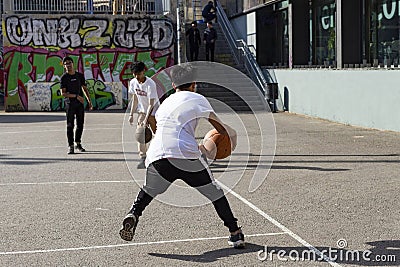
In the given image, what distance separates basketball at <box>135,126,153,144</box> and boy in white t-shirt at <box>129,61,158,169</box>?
8cm

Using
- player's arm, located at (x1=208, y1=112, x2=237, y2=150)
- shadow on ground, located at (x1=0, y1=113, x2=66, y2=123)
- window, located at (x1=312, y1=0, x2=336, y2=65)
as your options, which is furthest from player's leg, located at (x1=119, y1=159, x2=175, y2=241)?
shadow on ground, located at (x1=0, y1=113, x2=66, y2=123)

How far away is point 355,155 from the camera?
1303 centimetres

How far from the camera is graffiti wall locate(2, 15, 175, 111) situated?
27.6 meters

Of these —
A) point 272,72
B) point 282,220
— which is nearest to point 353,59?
point 272,72

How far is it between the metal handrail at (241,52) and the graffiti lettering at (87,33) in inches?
109

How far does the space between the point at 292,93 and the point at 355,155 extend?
11.1 metres

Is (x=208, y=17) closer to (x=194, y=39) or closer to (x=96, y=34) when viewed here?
(x=194, y=39)

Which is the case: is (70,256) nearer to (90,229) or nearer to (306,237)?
(90,229)

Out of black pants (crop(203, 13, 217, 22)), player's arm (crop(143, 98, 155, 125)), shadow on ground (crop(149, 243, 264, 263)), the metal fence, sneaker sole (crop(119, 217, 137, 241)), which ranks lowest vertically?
shadow on ground (crop(149, 243, 264, 263))

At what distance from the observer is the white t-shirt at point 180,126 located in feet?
21.1

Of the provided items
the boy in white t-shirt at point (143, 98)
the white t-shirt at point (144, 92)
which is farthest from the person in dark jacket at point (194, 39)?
the white t-shirt at point (144, 92)

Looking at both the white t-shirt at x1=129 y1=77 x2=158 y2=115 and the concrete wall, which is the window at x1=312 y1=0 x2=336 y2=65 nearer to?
the concrete wall

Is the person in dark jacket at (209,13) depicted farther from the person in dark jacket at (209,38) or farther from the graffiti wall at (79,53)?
the graffiti wall at (79,53)

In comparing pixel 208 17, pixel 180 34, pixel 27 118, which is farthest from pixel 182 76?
pixel 208 17
